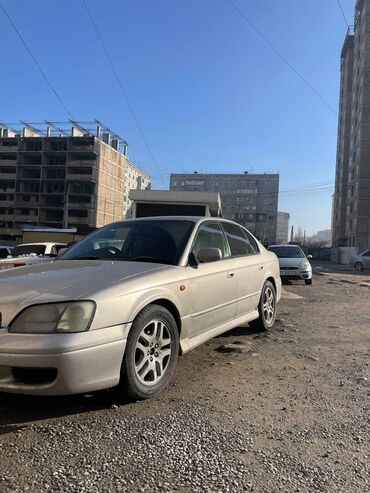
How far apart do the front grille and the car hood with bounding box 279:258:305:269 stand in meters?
13.5

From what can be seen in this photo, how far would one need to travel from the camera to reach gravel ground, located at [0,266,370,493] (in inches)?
104

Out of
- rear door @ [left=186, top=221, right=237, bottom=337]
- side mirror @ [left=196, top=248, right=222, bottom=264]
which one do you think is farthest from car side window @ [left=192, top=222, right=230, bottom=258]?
side mirror @ [left=196, top=248, right=222, bottom=264]

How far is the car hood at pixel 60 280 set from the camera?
3.44m

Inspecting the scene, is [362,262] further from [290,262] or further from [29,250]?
[29,250]

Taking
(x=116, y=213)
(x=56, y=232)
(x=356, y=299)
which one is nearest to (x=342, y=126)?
(x=116, y=213)

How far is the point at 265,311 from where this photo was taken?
6676mm

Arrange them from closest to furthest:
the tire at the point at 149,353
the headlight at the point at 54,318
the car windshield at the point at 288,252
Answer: the headlight at the point at 54,318 < the tire at the point at 149,353 < the car windshield at the point at 288,252

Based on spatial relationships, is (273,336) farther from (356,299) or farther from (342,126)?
(342,126)

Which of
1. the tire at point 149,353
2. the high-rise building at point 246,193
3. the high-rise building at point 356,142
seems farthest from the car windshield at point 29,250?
the high-rise building at point 246,193

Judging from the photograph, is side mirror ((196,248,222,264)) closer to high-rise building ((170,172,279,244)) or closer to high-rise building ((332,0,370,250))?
high-rise building ((332,0,370,250))

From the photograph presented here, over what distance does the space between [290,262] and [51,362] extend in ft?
45.3

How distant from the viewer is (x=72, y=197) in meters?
100

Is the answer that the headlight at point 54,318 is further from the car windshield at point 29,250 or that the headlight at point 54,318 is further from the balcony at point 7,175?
the balcony at point 7,175

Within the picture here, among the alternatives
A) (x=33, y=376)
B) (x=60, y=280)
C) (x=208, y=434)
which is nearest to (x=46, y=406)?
(x=33, y=376)
